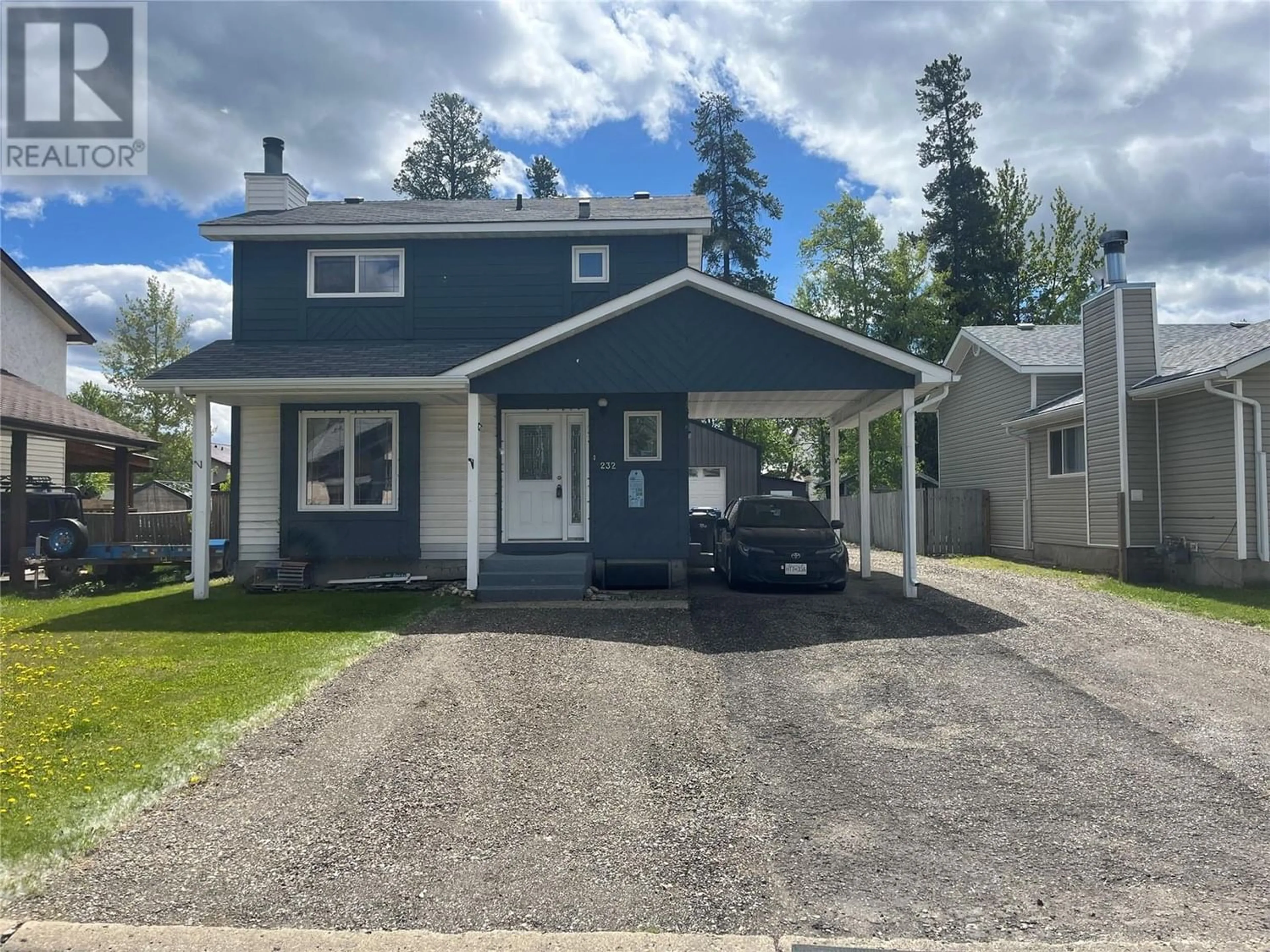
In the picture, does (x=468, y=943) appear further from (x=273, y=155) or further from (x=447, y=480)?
(x=273, y=155)

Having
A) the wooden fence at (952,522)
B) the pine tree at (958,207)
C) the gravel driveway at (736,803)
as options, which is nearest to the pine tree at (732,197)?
the pine tree at (958,207)

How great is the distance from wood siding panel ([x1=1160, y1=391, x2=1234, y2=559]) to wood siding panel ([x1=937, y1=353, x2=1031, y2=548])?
5032mm

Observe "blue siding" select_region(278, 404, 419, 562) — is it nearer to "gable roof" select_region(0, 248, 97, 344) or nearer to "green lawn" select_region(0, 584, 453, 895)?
"green lawn" select_region(0, 584, 453, 895)

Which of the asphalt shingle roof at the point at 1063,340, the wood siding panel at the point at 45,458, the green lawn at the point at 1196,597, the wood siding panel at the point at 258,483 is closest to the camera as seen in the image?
the green lawn at the point at 1196,597

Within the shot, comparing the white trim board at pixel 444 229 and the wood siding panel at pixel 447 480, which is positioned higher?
the white trim board at pixel 444 229

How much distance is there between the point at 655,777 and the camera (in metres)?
4.90

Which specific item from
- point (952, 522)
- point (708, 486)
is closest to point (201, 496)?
point (708, 486)

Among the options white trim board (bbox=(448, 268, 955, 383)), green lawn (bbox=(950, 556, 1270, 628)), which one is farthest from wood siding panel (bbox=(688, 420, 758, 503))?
white trim board (bbox=(448, 268, 955, 383))

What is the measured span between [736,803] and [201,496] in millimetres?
9495

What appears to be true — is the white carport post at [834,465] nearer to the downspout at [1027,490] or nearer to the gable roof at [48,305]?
the downspout at [1027,490]

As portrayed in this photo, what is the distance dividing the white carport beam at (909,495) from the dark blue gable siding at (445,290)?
15.6ft

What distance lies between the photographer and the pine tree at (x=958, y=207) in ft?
121

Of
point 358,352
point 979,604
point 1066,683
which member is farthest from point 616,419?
point 1066,683

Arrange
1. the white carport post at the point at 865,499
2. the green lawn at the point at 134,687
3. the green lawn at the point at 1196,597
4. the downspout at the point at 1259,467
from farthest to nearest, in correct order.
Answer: the white carport post at the point at 865,499 < the downspout at the point at 1259,467 < the green lawn at the point at 1196,597 < the green lawn at the point at 134,687
